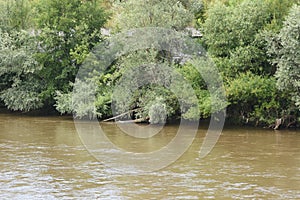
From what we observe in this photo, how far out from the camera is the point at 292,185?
15.8 meters

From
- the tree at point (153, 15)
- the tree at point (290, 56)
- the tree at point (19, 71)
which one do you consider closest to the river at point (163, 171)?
the tree at point (290, 56)

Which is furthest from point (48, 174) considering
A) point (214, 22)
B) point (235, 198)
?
point (214, 22)

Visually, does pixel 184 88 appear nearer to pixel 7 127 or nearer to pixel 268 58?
pixel 268 58

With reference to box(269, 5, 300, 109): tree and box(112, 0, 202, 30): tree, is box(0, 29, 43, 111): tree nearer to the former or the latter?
box(112, 0, 202, 30): tree

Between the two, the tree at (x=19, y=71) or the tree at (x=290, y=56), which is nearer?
the tree at (x=290, y=56)

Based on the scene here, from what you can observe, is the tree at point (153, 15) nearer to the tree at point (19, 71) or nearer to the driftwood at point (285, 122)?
the tree at point (19, 71)

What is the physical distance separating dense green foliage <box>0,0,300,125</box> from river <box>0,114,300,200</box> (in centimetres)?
194

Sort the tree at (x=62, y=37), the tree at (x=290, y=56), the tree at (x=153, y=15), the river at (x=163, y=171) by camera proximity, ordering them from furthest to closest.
A: the tree at (x=62, y=37), the tree at (x=153, y=15), the tree at (x=290, y=56), the river at (x=163, y=171)

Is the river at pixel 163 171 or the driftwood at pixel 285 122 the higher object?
the driftwood at pixel 285 122

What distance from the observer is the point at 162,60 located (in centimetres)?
2738

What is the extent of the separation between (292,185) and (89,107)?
14.3 m

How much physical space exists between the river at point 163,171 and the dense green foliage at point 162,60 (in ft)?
6.38

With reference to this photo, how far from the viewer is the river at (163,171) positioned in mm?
15070

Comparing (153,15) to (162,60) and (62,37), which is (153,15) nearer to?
(162,60)
